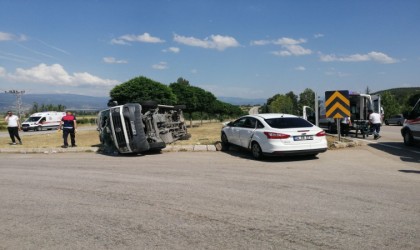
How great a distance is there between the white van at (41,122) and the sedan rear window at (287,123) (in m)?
34.8

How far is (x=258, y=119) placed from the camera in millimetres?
10891

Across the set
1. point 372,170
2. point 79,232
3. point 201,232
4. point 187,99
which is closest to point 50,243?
point 79,232

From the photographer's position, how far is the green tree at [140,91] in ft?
107

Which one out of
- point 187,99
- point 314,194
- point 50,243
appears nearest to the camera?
point 50,243

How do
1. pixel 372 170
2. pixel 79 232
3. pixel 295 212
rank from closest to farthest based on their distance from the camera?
pixel 79 232
pixel 295 212
pixel 372 170

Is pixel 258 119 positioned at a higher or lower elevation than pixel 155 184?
higher

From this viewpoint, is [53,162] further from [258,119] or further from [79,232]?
[79,232]

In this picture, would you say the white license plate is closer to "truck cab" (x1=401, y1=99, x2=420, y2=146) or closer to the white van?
"truck cab" (x1=401, y1=99, x2=420, y2=146)

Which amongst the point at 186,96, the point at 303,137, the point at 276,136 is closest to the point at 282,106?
the point at 186,96

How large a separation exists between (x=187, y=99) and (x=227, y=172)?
32.7 m

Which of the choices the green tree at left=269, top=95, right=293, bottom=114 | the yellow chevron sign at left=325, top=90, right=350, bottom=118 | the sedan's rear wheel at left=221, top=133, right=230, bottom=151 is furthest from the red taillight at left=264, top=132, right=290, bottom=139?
the green tree at left=269, top=95, right=293, bottom=114

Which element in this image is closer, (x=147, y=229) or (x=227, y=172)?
(x=147, y=229)

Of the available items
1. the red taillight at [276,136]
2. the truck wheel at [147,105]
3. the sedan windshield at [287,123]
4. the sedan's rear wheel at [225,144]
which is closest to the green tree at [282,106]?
the sedan's rear wheel at [225,144]

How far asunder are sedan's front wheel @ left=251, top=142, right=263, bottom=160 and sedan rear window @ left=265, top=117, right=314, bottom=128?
2.52ft
